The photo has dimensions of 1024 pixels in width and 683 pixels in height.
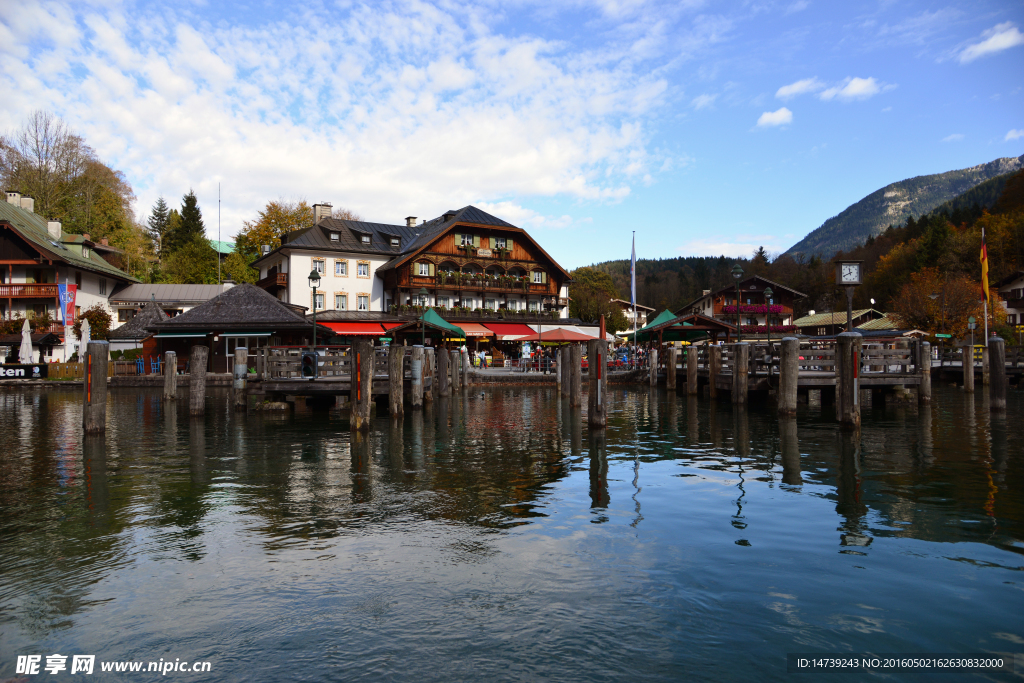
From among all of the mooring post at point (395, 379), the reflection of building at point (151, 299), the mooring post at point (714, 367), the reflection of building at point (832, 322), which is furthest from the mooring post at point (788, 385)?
the reflection of building at point (832, 322)

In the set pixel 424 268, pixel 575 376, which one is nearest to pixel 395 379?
pixel 575 376

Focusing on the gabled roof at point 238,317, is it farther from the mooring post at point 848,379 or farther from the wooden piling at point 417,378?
the mooring post at point 848,379

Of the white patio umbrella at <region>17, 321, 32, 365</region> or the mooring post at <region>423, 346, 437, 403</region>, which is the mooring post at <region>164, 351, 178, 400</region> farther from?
the white patio umbrella at <region>17, 321, 32, 365</region>

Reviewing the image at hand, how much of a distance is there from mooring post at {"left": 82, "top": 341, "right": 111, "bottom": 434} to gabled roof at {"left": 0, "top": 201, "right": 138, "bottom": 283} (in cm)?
3753

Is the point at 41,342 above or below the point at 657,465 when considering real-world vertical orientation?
above

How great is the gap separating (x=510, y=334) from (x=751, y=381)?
2816cm

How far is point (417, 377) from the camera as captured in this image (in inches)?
864

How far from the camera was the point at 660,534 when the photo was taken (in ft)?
23.3

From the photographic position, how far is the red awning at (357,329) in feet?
154

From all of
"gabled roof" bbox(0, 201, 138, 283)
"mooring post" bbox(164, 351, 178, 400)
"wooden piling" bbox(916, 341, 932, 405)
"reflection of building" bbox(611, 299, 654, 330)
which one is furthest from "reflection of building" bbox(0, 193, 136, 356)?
"reflection of building" bbox(611, 299, 654, 330)

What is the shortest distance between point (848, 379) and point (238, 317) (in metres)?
34.1

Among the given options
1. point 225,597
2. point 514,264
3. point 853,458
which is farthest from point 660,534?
point 514,264

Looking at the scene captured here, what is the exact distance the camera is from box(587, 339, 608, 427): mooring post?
14.6 m

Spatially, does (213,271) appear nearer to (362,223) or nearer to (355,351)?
(362,223)
